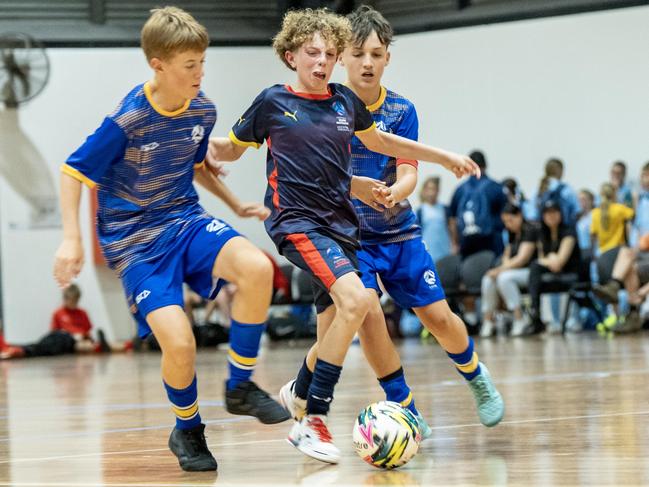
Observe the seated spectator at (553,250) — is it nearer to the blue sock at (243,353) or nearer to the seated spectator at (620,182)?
the seated spectator at (620,182)

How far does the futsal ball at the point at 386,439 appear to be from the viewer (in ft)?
12.4

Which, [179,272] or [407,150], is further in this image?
[407,150]

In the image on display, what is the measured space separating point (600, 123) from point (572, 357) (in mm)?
6124

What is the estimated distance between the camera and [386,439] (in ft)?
12.4

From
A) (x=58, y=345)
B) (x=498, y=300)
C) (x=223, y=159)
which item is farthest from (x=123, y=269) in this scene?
(x=58, y=345)

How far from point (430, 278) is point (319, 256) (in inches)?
34.5

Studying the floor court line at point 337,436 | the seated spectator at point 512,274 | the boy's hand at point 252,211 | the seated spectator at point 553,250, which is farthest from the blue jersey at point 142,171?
the seated spectator at point 512,274

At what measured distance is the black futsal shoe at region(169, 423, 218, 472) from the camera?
3875 millimetres

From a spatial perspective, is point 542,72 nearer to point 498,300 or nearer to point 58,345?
point 498,300

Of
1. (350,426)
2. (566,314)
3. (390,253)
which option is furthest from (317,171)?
(566,314)

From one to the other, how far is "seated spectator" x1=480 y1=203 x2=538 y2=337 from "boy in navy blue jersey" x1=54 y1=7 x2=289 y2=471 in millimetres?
8974

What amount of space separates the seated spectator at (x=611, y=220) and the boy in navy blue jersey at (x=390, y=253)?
817 centimetres

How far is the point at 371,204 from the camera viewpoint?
455 cm

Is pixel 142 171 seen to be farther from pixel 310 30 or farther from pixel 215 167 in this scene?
Result: pixel 310 30
